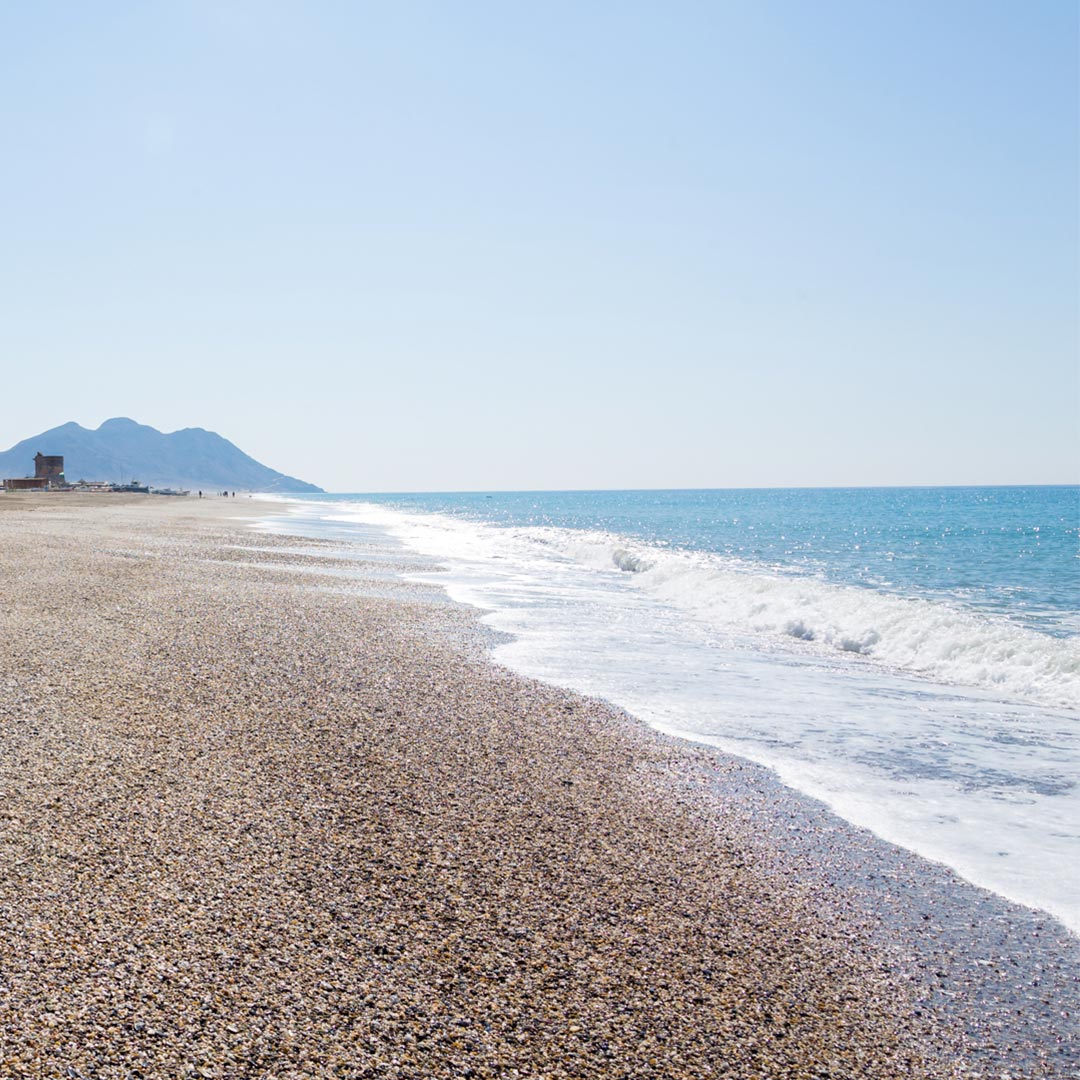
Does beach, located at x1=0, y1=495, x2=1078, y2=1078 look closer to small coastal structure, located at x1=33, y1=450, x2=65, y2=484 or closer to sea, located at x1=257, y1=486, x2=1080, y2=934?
sea, located at x1=257, y1=486, x2=1080, y2=934

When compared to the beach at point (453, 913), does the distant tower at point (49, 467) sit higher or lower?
higher

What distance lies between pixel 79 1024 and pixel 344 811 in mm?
2557

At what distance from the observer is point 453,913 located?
178 inches

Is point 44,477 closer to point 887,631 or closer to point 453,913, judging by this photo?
point 887,631

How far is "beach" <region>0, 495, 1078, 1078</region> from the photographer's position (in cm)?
349

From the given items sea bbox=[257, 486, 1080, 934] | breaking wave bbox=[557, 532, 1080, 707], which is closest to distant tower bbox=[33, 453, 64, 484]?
sea bbox=[257, 486, 1080, 934]

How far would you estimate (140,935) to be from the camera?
13.1 feet

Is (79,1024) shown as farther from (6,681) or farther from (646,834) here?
(6,681)

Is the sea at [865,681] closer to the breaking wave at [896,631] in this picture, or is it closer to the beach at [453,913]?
the breaking wave at [896,631]

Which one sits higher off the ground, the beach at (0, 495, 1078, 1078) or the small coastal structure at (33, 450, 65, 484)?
the small coastal structure at (33, 450, 65, 484)

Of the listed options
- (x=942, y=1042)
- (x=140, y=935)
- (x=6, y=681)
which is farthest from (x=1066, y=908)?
(x=6, y=681)

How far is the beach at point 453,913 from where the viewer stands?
3490mm

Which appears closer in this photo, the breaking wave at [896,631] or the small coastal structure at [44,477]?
the breaking wave at [896,631]

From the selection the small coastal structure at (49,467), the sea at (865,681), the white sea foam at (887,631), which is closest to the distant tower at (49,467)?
the small coastal structure at (49,467)
